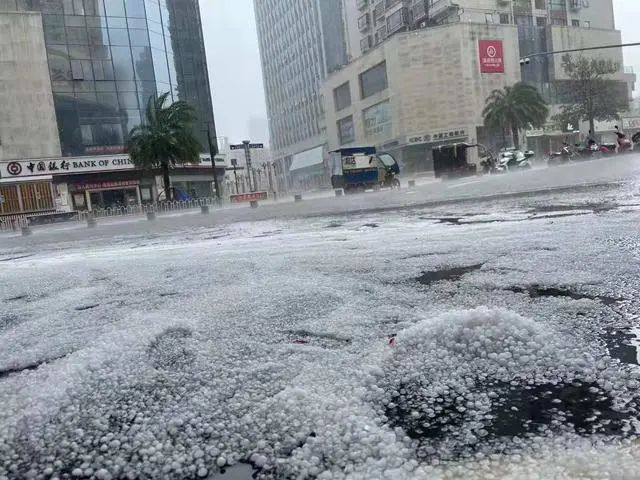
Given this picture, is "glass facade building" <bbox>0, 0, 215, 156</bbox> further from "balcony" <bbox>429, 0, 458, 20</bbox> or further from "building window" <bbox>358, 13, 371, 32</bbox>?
"building window" <bbox>358, 13, 371, 32</bbox>

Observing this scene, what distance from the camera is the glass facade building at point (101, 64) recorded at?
41.0 metres

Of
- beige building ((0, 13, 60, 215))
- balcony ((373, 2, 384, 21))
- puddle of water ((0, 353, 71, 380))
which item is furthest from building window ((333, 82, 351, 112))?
puddle of water ((0, 353, 71, 380))

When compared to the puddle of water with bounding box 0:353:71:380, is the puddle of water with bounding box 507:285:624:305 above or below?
below

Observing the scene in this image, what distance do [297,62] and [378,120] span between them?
3948 cm

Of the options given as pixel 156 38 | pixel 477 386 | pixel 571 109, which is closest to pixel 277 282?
pixel 477 386

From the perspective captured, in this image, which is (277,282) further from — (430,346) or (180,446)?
(180,446)

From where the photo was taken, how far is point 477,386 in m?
1.97

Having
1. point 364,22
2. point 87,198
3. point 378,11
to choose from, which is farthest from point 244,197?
point 364,22

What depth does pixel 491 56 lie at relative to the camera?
190 ft

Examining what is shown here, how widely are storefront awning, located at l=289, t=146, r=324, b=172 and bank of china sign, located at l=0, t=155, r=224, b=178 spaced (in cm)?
4263

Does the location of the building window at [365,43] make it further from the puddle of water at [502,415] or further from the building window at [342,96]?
the puddle of water at [502,415]

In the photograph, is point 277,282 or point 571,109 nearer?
point 277,282

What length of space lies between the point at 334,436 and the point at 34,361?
1.75 meters

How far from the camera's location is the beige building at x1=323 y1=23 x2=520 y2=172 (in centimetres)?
5631
